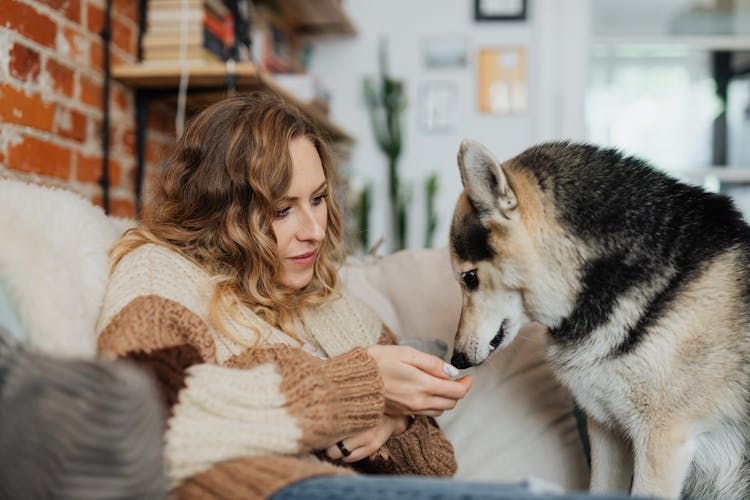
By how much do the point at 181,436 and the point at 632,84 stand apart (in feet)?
11.3

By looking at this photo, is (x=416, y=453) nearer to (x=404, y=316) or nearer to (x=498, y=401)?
(x=498, y=401)

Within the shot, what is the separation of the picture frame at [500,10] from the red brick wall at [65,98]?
6.57 feet

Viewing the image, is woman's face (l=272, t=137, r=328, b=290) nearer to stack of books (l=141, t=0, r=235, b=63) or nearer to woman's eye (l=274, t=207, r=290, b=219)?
woman's eye (l=274, t=207, r=290, b=219)

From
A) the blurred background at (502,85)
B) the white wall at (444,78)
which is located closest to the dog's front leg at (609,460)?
the blurred background at (502,85)

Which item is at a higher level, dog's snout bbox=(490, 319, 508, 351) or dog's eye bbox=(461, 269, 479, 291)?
dog's eye bbox=(461, 269, 479, 291)

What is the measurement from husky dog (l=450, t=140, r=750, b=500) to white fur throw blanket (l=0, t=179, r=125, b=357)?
673 mm

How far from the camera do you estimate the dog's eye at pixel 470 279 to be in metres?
A: 1.37

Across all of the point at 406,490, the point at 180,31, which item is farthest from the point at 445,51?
the point at 406,490

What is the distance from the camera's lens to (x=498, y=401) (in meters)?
1.57

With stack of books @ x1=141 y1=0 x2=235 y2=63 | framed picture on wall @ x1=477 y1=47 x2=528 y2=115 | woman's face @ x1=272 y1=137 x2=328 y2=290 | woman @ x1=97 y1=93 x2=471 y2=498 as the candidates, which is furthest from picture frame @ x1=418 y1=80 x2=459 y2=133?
woman's face @ x1=272 y1=137 x2=328 y2=290

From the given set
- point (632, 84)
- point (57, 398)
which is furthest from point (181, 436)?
point (632, 84)

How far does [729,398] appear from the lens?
3.84 feet

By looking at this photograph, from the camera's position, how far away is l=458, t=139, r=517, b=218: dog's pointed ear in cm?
120

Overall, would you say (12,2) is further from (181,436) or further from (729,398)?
(729,398)
